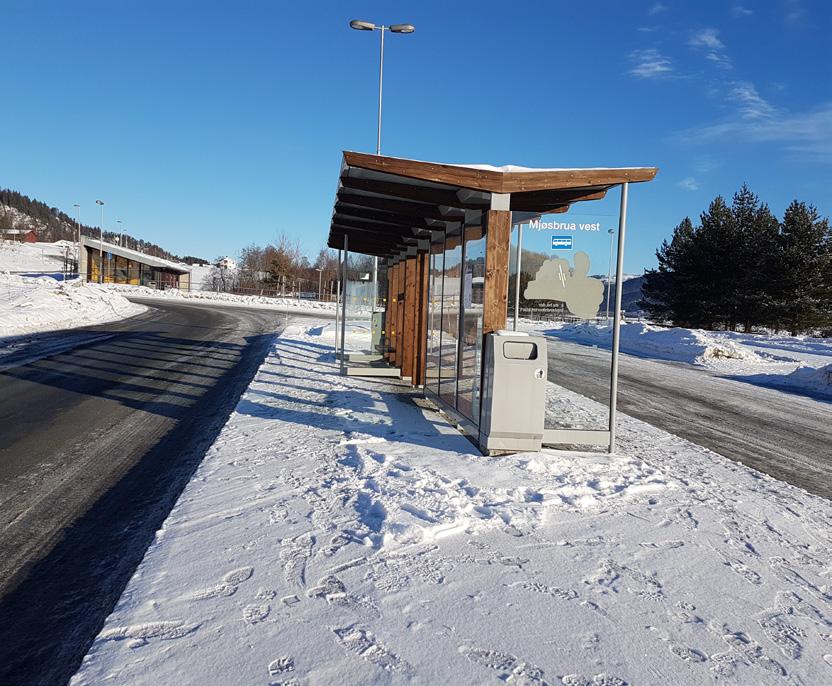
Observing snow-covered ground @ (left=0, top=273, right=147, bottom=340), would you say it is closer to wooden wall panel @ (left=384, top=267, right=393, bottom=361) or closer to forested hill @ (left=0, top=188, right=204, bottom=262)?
wooden wall panel @ (left=384, top=267, right=393, bottom=361)

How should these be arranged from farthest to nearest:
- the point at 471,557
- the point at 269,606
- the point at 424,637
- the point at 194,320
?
the point at 194,320
the point at 471,557
the point at 269,606
the point at 424,637

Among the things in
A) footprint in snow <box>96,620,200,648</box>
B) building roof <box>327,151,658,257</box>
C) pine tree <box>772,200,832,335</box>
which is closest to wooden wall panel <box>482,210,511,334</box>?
building roof <box>327,151,658,257</box>

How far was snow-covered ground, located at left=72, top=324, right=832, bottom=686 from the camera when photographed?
2672 millimetres

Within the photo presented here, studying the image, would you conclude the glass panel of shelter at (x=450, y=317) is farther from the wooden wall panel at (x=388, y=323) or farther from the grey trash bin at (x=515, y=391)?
the wooden wall panel at (x=388, y=323)

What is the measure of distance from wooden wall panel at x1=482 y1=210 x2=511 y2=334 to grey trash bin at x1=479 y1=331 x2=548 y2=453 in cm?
35

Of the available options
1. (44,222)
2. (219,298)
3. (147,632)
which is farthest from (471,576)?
(44,222)

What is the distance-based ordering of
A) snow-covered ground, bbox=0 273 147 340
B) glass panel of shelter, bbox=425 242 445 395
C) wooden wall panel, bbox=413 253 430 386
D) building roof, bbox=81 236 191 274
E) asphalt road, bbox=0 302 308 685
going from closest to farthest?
asphalt road, bbox=0 302 308 685 < glass panel of shelter, bbox=425 242 445 395 < wooden wall panel, bbox=413 253 430 386 < snow-covered ground, bbox=0 273 147 340 < building roof, bbox=81 236 191 274

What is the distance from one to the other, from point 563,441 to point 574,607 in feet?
11.6

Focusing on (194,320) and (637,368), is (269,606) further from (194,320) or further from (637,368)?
(194,320)

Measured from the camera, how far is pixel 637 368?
679 inches

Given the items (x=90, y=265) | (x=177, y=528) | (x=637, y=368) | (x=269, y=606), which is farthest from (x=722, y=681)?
(x=90, y=265)

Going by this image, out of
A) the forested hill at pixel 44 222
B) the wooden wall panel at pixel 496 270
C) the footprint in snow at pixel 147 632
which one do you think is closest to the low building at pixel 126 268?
the wooden wall panel at pixel 496 270

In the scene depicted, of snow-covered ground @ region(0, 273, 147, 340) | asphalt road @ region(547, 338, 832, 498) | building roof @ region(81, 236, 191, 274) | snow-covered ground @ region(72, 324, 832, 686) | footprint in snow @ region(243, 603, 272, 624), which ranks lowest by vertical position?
asphalt road @ region(547, 338, 832, 498)

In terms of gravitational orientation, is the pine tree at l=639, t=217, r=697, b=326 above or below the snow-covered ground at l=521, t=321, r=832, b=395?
above
